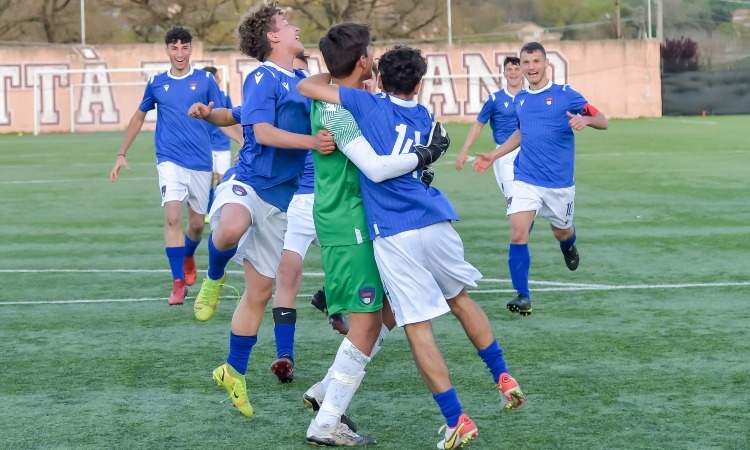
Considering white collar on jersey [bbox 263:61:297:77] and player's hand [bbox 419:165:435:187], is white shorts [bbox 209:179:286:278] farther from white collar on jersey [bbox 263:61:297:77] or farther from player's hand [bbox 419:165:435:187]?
player's hand [bbox 419:165:435:187]

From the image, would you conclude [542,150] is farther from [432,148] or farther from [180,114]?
[432,148]

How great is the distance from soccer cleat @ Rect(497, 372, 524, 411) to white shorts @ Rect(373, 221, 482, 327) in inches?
21.6

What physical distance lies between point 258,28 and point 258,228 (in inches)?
44.3

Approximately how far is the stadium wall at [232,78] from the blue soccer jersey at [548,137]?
31.3 metres

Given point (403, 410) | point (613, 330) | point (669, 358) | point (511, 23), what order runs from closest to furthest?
point (403, 410)
point (669, 358)
point (613, 330)
point (511, 23)

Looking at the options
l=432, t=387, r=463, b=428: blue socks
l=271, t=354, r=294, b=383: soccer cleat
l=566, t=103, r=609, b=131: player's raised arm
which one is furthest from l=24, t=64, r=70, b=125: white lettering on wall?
l=432, t=387, r=463, b=428: blue socks

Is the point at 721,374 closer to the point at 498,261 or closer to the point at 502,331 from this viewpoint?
the point at 502,331

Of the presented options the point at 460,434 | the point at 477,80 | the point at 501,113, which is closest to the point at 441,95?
the point at 477,80

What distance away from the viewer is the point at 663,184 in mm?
19078

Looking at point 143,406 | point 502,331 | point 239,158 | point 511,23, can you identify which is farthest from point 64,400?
point 511,23

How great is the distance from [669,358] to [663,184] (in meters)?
12.2

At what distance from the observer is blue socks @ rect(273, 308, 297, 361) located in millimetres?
7172

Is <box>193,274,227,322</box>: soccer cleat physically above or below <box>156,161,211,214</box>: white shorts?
below

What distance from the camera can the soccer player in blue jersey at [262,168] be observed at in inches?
261
